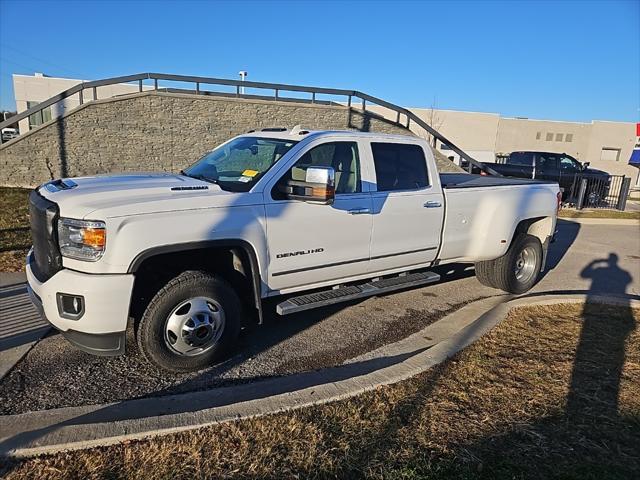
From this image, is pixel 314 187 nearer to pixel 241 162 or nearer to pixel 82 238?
pixel 241 162

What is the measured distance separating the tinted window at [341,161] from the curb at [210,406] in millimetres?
1657

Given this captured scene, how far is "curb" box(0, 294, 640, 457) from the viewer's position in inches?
103

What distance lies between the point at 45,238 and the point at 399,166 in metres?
3.45

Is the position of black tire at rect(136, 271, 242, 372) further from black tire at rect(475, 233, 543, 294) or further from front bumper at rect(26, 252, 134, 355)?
black tire at rect(475, 233, 543, 294)

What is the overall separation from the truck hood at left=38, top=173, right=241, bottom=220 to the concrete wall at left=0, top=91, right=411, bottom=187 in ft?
40.1

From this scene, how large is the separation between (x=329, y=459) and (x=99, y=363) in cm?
236

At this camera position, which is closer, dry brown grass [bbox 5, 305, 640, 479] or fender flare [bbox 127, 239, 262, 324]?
dry brown grass [bbox 5, 305, 640, 479]

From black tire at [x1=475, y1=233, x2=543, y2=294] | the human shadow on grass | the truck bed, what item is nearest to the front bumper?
the human shadow on grass

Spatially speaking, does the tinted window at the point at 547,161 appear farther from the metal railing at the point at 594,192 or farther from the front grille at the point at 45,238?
the front grille at the point at 45,238

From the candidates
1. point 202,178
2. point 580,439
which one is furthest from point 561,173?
point 580,439

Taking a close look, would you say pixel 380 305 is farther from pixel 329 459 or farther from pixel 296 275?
pixel 329 459

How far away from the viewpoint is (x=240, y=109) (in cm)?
1681

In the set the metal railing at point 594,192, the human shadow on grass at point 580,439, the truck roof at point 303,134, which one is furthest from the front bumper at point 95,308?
the metal railing at point 594,192

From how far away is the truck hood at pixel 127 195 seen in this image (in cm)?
336
